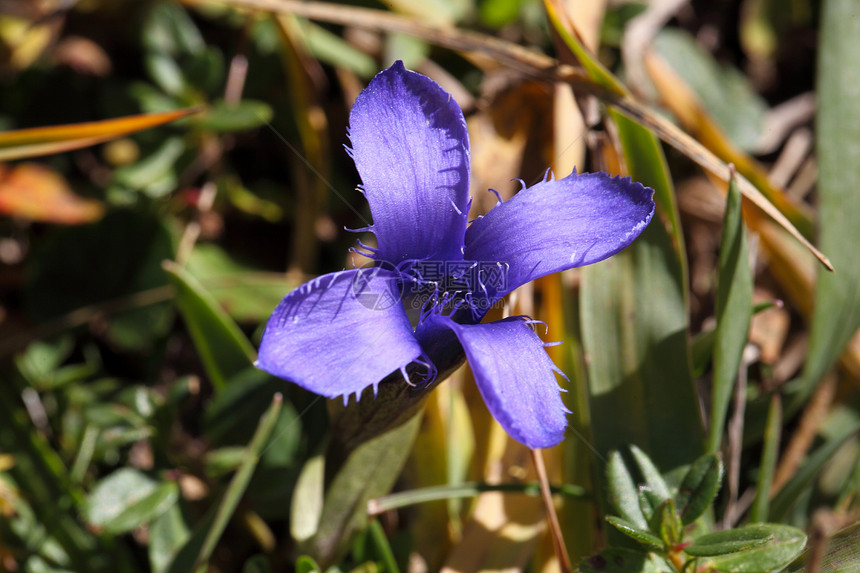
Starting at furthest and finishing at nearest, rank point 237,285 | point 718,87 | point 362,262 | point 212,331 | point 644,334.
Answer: point 718,87 → point 237,285 → point 362,262 → point 212,331 → point 644,334

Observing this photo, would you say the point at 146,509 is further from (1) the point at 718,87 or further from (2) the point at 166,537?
(1) the point at 718,87

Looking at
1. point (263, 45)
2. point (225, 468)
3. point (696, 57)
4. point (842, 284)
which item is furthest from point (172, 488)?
point (696, 57)

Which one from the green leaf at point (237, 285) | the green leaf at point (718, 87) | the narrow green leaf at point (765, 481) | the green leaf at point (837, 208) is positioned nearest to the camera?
the narrow green leaf at point (765, 481)

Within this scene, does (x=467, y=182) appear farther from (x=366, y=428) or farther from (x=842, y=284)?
(x=842, y=284)

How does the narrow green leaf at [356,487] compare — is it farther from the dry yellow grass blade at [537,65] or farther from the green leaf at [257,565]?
the dry yellow grass blade at [537,65]

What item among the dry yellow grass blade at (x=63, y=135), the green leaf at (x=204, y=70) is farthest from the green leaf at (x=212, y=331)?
the green leaf at (x=204, y=70)

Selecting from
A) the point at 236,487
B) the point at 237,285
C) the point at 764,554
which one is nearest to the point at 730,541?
the point at 764,554

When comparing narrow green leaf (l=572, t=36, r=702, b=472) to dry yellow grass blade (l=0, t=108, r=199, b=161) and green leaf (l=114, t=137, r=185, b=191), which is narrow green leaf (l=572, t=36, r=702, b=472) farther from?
green leaf (l=114, t=137, r=185, b=191)
